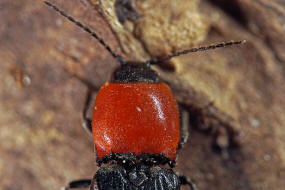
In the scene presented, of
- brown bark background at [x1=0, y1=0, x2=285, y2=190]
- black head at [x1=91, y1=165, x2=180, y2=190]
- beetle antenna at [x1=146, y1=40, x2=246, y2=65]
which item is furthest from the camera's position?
brown bark background at [x1=0, y1=0, x2=285, y2=190]

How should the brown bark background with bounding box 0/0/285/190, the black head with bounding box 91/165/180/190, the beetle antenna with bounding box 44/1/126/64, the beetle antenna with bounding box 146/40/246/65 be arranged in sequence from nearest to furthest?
the black head with bounding box 91/165/180/190 → the beetle antenna with bounding box 44/1/126/64 → the beetle antenna with bounding box 146/40/246/65 → the brown bark background with bounding box 0/0/285/190

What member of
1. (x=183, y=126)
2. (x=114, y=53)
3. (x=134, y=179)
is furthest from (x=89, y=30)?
(x=134, y=179)

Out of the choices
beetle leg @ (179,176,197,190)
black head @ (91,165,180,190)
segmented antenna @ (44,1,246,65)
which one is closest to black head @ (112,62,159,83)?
segmented antenna @ (44,1,246,65)

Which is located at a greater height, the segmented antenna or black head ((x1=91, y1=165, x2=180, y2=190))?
the segmented antenna

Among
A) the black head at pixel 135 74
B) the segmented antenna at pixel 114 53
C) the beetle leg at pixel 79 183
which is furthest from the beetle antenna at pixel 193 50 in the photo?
the beetle leg at pixel 79 183

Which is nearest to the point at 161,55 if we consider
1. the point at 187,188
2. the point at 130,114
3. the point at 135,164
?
the point at 130,114

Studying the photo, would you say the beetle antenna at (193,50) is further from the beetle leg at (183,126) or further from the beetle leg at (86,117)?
the beetle leg at (86,117)

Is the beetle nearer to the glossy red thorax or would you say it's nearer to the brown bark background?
the glossy red thorax

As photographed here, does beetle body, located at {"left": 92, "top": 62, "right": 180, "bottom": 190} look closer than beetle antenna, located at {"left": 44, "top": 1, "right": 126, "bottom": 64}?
Yes
